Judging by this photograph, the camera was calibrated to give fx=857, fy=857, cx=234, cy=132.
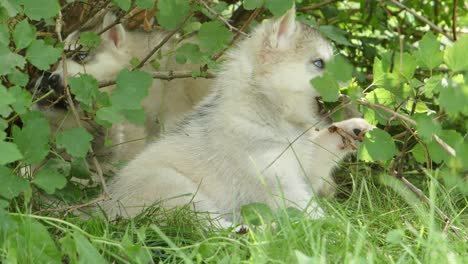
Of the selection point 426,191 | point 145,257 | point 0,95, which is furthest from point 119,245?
point 426,191

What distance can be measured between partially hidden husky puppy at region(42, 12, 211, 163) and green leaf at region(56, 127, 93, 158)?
1.59 meters

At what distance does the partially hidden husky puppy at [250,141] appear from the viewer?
Answer: 14.8 feet

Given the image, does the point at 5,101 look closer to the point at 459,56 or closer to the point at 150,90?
the point at 459,56

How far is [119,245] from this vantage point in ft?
11.5

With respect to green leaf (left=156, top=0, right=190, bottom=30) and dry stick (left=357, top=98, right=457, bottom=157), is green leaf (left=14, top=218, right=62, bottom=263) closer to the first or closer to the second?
green leaf (left=156, top=0, right=190, bottom=30)

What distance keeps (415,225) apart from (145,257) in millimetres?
1438

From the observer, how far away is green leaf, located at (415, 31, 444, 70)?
12.0ft

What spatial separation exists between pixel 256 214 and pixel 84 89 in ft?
3.25

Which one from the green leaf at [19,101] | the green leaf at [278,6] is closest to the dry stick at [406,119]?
the green leaf at [278,6]

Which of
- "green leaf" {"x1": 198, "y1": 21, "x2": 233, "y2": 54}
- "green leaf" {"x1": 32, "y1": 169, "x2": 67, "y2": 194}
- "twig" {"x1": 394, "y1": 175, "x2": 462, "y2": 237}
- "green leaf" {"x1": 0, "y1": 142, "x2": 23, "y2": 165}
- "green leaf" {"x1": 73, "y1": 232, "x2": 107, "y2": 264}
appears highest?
"green leaf" {"x1": 198, "y1": 21, "x2": 233, "y2": 54}

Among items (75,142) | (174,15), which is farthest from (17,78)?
(174,15)

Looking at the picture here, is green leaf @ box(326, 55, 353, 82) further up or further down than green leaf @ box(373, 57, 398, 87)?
further up

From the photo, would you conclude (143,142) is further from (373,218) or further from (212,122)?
(373,218)

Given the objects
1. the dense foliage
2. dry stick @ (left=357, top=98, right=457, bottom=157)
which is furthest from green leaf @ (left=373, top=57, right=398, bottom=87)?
dry stick @ (left=357, top=98, right=457, bottom=157)
